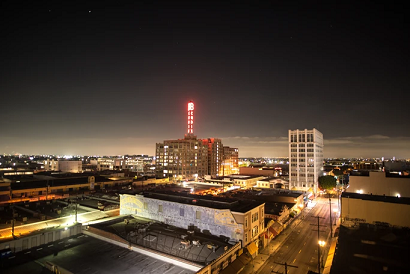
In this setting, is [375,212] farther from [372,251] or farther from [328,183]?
[328,183]

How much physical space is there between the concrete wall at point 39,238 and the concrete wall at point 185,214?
1072 centimetres

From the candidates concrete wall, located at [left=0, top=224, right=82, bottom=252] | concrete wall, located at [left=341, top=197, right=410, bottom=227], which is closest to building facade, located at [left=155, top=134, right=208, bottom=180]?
concrete wall, located at [left=0, top=224, right=82, bottom=252]

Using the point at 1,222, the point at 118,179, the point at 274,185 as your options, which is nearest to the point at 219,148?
the point at 274,185

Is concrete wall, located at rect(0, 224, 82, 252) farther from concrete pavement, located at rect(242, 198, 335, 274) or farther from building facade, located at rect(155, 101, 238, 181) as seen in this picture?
building facade, located at rect(155, 101, 238, 181)

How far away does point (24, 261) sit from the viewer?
89.0ft

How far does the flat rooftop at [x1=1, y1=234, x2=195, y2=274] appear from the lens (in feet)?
83.7

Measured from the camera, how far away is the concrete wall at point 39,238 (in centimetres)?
2995

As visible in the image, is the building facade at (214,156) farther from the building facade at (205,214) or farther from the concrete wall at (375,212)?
the concrete wall at (375,212)

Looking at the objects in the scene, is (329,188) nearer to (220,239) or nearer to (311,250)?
(311,250)

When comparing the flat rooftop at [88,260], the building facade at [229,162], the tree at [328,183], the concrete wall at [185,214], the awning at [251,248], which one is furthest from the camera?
the building facade at [229,162]

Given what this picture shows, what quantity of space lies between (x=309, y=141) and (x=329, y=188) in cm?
2283

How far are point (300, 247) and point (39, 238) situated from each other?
42.1m

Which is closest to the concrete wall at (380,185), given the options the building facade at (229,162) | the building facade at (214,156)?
the building facade at (214,156)

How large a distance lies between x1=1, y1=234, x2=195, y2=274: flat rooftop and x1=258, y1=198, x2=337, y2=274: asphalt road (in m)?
16.1
